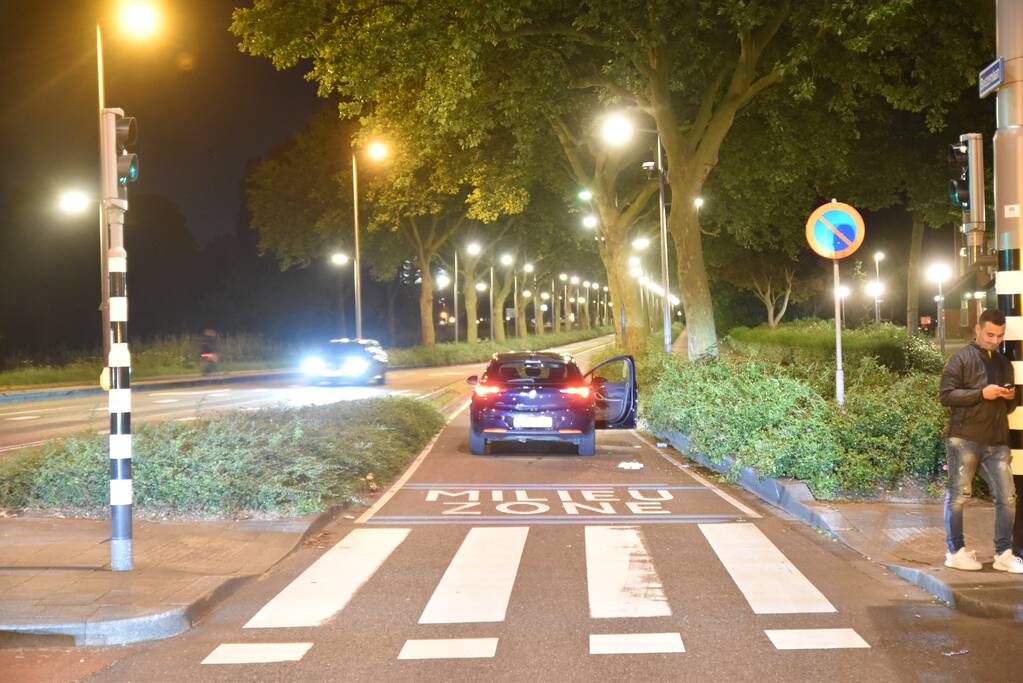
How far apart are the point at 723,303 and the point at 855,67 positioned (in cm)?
6075

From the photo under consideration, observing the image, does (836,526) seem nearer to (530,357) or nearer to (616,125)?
(530,357)

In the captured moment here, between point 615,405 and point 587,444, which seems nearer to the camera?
point 587,444

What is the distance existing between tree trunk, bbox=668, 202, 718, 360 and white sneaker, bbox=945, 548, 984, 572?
15.9 metres

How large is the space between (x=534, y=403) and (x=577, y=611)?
28.5 ft

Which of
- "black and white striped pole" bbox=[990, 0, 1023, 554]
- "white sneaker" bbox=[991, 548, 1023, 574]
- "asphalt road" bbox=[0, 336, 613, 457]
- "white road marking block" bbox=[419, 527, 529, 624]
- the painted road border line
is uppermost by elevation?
"black and white striped pole" bbox=[990, 0, 1023, 554]

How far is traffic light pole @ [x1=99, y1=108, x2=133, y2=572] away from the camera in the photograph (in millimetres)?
7895

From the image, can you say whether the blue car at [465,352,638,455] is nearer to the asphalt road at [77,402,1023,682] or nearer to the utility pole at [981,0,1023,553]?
the asphalt road at [77,402,1023,682]

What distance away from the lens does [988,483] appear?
7699 mm

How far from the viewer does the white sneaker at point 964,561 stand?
7656mm

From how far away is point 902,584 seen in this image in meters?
7.73

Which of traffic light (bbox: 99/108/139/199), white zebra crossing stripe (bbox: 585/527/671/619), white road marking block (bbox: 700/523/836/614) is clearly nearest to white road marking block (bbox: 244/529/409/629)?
white zebra crossing stripe (bbox: 585/527/671/619)

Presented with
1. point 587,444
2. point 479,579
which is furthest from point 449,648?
point 587,444

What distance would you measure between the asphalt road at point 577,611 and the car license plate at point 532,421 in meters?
4.32

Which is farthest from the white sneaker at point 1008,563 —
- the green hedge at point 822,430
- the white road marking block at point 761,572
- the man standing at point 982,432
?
the green hedge at point 822,430
